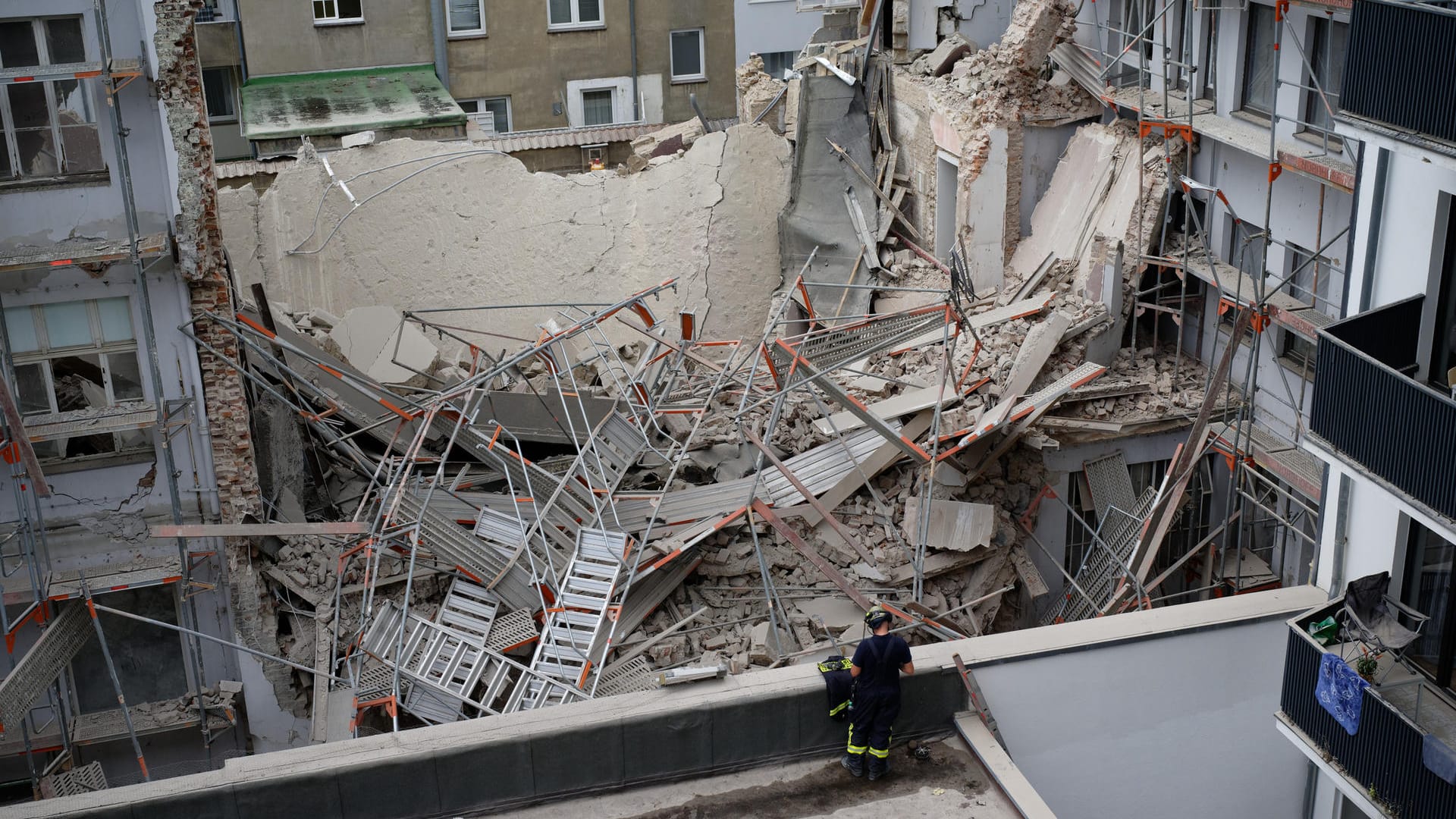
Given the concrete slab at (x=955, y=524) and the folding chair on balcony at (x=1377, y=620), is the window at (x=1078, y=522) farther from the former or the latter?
the folding chair on balcony at (x=1377, y=620)

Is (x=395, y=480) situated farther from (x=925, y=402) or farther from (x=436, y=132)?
(x=436, y=132)

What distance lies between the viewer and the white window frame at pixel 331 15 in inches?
1129

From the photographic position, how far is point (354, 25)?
1140 inches

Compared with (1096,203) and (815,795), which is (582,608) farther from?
(1096,203)

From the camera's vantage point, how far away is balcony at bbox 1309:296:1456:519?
7.71m

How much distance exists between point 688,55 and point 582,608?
71.6ft

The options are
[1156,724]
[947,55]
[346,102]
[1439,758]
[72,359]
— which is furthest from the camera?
[346,102]

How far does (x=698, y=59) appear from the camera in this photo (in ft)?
106

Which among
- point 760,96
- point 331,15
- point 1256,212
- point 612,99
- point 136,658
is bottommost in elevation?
point 136,658

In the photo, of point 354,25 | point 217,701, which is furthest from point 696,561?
point 354,25

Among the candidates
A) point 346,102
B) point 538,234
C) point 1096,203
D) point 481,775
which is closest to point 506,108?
point 346,102

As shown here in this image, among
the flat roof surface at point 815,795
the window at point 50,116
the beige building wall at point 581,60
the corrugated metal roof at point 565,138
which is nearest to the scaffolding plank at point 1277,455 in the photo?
the flat roof surface at point 815,795

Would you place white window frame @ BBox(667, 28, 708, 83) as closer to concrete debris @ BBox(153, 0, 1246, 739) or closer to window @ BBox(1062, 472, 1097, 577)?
concrete debris @ BBox(153, 0, 1246, 739)

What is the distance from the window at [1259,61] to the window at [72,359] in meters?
11.7
